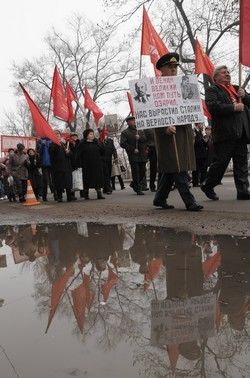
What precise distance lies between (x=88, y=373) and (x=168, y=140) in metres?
4.69

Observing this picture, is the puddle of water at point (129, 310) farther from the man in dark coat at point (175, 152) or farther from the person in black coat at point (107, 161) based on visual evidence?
the person in black coat at point (107, 161)

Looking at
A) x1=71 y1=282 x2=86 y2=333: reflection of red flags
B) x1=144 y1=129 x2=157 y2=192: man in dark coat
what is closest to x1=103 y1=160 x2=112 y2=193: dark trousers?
x1=144 y1=129 x2=157 y2=192: man in dark coat

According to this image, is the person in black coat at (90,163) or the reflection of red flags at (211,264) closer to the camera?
the reflection of red flags at (211,264)

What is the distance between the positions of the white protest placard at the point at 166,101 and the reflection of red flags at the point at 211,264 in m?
3.07

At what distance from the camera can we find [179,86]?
21.3ft

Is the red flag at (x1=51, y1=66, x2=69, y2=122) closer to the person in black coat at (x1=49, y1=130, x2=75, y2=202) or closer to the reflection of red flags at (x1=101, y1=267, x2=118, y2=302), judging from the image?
the person in black coat at (x1=49, y1=130, x2=75, y2=202)

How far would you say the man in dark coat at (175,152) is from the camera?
241 inches

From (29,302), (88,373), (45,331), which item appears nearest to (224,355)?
(88,373)

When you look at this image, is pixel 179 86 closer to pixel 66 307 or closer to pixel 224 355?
pixel 66 307

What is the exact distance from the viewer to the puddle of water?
1902 mm

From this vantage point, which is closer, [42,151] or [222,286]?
[222,286]

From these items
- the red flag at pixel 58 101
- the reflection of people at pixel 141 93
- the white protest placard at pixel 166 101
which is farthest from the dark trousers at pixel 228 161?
the red flag at pixel 58 101

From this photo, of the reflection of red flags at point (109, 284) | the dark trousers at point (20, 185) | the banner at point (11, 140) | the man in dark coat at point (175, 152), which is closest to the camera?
the reflection of red flags at point (109, 284)

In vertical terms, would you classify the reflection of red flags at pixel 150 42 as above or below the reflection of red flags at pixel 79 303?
above
